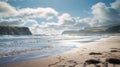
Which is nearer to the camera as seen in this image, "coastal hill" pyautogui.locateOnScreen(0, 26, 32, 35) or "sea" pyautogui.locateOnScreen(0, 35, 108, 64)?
"sea" pyautogui.locateOnScreen(0, 35, 108, 64)

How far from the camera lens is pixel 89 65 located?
23.6 ft

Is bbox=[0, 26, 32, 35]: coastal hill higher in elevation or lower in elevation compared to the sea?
higher

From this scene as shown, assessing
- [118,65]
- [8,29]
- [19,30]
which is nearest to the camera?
[118,65]

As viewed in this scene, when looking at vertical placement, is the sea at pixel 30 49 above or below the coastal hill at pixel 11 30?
below

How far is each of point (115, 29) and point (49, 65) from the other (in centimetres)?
17126

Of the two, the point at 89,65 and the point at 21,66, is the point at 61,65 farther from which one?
the point at 21,66

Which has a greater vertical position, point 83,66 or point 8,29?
point 8,29

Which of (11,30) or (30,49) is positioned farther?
(11,30)

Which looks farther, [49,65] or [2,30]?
[2,30]

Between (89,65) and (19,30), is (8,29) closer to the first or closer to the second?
(19,30)

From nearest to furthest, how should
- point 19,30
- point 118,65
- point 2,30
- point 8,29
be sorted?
point 118,65, point 2,30, point 8,29, point 19,30

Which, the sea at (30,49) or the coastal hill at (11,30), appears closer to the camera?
the sea at (30,49)

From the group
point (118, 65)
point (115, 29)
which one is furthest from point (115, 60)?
point (115, 29)

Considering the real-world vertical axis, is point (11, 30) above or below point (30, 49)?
above
